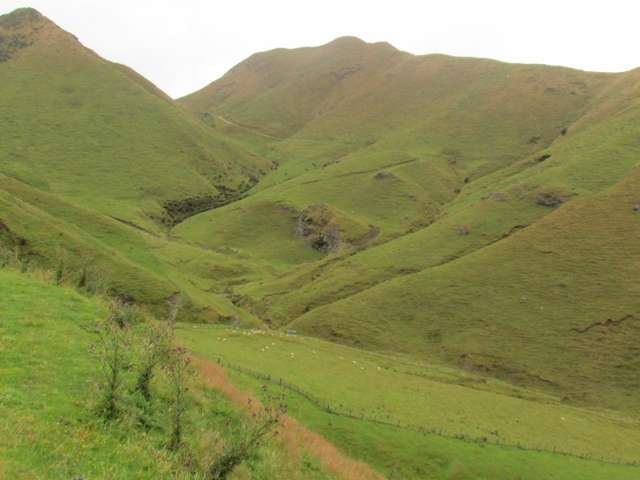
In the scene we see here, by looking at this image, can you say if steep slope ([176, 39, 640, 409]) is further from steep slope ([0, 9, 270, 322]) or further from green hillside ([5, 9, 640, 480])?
steep slope ([0, 9, 270, 322])

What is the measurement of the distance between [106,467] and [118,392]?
339 centimetres

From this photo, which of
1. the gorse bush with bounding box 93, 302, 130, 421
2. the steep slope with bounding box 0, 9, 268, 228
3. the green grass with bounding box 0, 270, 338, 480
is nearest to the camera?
the green grass with bounding box 0, 270, 338, 480

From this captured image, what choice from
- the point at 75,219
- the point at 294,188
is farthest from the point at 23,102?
the point at 75,219

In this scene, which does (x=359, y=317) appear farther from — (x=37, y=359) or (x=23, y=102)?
(x=23, y=102)

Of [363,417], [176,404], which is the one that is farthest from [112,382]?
[363,417]

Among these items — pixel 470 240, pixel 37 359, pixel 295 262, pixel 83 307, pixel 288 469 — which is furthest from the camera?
pixel 295 262

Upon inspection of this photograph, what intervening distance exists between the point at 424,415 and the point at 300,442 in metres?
16.6

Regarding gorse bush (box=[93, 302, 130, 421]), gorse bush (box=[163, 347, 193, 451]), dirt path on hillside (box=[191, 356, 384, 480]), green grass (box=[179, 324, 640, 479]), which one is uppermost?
gorse bush (box=[93, 302, 130, 421])

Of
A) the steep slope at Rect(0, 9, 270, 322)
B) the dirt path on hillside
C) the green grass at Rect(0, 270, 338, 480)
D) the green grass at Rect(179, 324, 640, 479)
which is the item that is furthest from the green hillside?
the dirt path on hillside

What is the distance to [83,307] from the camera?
24.3m

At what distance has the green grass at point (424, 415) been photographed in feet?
98.6

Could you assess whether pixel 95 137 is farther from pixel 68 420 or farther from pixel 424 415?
pixel 68 420

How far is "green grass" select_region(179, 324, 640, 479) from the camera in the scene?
98.6ft

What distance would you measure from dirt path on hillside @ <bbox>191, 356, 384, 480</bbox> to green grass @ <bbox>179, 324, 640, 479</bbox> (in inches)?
231
